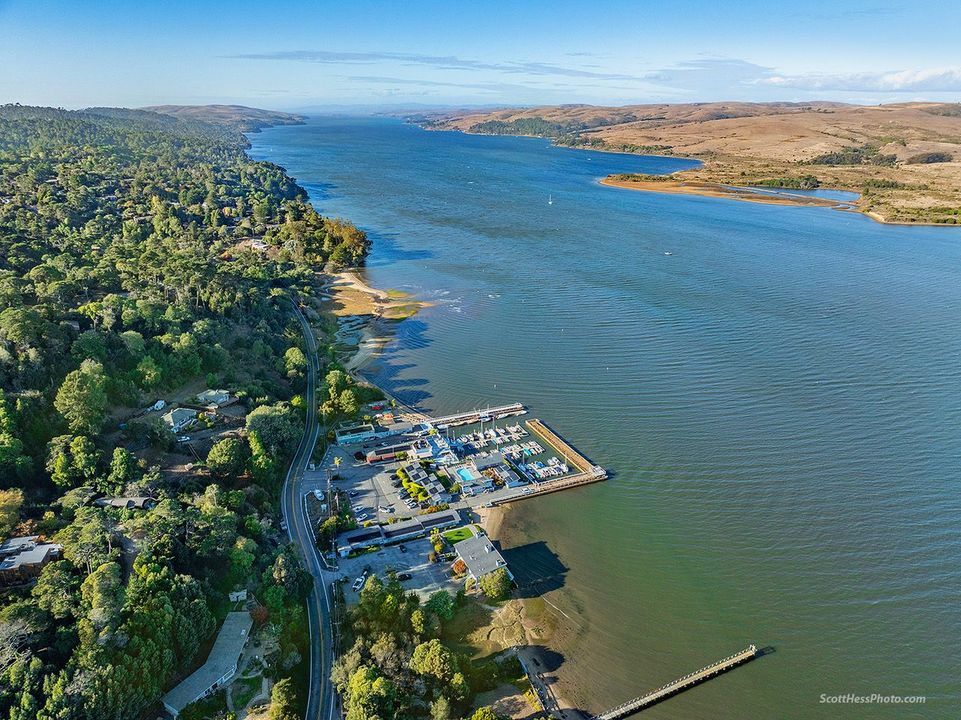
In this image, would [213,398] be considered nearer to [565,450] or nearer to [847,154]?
[565,450]

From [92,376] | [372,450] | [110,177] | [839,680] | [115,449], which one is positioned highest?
[110,177]

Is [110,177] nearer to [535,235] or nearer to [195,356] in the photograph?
[535,235]

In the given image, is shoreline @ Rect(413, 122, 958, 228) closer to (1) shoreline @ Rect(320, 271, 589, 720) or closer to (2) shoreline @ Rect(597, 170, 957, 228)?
(2) shoreline @ Rect(597, 170, 957, 228)

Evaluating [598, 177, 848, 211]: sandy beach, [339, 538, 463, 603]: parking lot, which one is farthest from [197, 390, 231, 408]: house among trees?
[598, 177, 848, 211]: sandy beach

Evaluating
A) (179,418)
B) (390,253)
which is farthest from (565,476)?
(390,253)

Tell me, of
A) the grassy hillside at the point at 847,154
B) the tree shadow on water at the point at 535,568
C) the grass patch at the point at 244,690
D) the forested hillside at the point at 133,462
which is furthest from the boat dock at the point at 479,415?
the grassy hillside at the point at 847,154

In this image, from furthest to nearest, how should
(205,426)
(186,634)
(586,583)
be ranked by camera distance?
(205,426) → (586,583) → (186,634)

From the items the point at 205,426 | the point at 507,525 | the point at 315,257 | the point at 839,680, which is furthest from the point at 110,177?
the point at 839,680
